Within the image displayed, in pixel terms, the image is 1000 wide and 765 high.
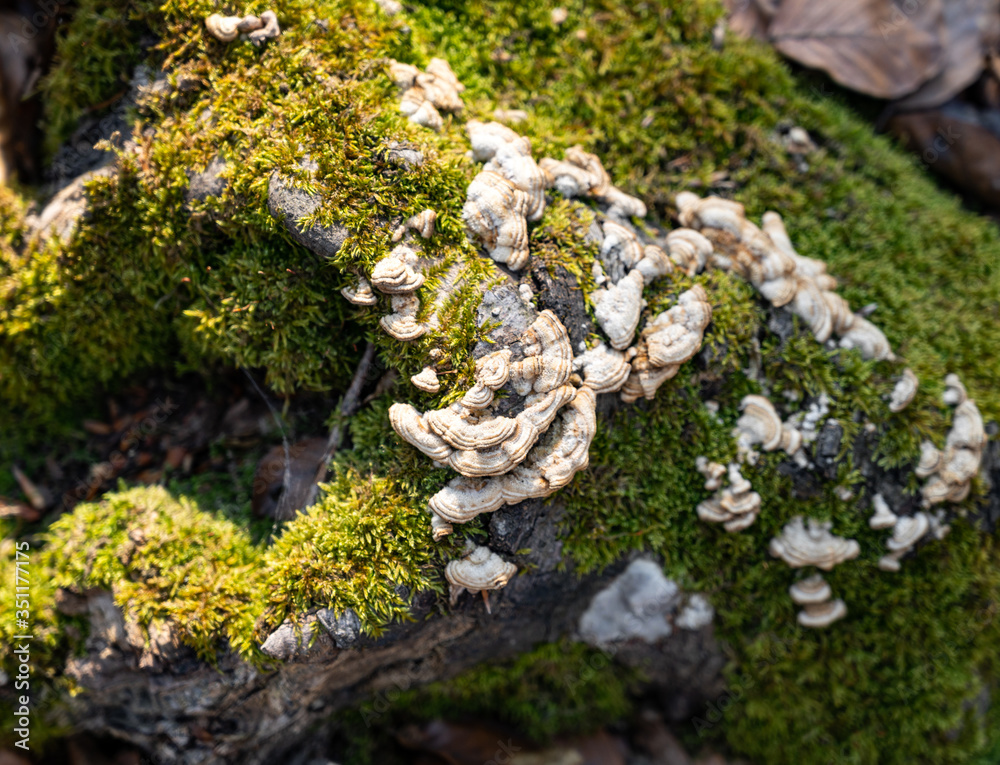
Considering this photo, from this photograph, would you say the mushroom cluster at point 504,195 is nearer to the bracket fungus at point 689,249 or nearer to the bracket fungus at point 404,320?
the bracket fungus at point 404,320

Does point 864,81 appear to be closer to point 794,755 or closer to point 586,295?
point 586,295

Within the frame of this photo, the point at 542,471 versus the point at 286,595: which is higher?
the point at 542,471

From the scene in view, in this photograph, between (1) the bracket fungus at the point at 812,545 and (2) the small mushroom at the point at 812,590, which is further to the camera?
(2) the small mushroom at the point at 812,590

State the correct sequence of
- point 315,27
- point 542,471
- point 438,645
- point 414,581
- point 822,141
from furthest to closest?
point 822,141
point 438,645
point 315,27
point 414,581
point 542,471

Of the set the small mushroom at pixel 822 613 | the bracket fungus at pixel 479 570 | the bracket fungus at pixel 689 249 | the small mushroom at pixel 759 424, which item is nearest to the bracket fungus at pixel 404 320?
the bracket fungus at pixel 479 570

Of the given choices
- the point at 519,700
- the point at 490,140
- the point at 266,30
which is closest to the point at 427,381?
the point at 490,140

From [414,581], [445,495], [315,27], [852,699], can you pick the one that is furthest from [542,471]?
[852,699]
